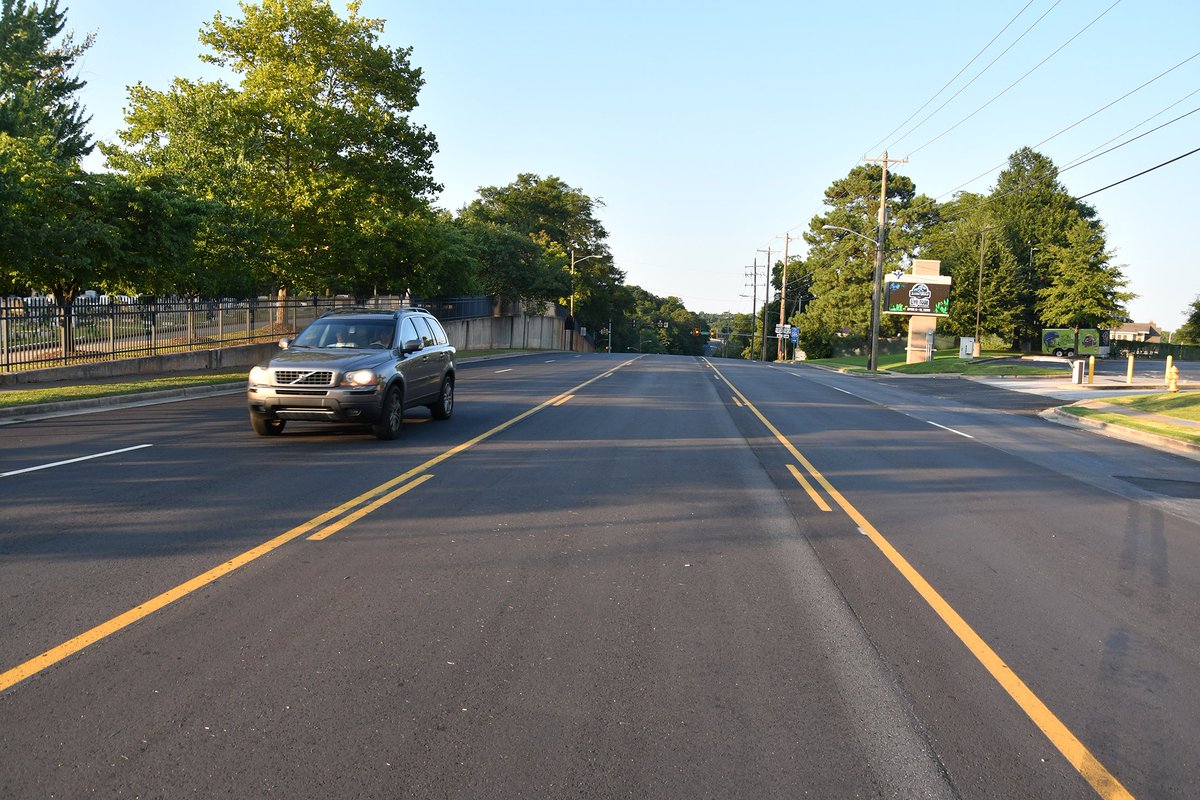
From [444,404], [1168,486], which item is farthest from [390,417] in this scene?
[1168,486]

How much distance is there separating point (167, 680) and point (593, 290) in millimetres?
93594

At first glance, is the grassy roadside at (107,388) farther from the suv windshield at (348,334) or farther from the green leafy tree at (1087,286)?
the green leafy tree at (1087,286)

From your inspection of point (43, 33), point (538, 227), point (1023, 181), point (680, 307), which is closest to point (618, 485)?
point (43, 33)

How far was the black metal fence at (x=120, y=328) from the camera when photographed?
62.8 ft

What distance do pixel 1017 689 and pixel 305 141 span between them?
105 feet

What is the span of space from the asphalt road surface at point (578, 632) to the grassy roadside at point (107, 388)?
5.88 meters

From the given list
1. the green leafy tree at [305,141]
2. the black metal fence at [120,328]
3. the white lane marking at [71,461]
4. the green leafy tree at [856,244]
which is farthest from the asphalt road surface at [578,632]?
the green leafy tree at [856,244]

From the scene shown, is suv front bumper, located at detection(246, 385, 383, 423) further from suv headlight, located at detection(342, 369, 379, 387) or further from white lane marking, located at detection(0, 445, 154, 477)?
white lane marking, located at detection(0, 445, 154, 477)

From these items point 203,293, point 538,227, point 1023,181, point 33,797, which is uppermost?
point 1023,181

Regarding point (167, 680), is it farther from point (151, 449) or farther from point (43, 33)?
point (43, 33)

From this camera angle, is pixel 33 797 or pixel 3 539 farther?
pixel 3 539

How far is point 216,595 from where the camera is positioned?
5520 millimetres

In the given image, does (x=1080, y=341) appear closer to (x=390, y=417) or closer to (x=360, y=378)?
(x=390, y=417)

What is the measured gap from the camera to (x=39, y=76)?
4484 cm
